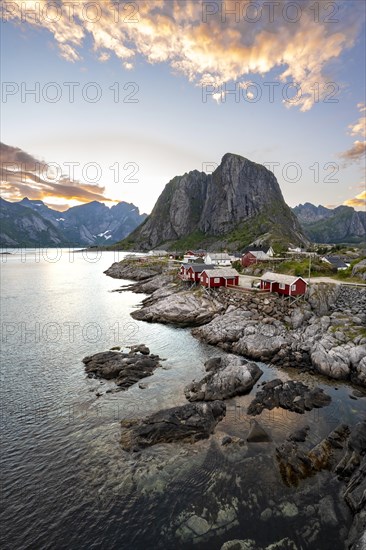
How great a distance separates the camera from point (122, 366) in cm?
3403

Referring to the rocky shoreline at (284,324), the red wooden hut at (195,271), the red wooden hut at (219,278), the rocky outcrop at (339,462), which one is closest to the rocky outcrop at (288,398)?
the rocky outcrop at (339,462)

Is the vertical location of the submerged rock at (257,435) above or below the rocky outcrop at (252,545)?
above

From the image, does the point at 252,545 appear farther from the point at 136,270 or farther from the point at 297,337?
the point at 136,270

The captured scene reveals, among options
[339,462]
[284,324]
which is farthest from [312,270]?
[339,462]

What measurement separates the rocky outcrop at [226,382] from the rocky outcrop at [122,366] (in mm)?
6668

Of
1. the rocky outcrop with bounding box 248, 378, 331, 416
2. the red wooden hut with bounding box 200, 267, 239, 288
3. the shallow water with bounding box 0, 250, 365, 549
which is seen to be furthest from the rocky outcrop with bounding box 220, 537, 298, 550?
the red wooden hut with bounding box 200, 267, 239, 288

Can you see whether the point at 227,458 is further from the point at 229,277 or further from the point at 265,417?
the point at 229,277

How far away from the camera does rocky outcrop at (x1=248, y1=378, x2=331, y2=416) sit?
26.0 m

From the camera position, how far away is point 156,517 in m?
15.7

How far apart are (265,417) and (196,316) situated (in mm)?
29957

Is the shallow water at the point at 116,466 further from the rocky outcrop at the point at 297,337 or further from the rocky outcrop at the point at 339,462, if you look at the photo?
the rocky outcrop at the point at 297,337

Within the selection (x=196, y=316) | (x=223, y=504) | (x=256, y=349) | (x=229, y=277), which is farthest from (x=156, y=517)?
(x=229, y=277)

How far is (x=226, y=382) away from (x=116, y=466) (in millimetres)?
13573

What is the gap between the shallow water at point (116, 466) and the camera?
15.0 m
